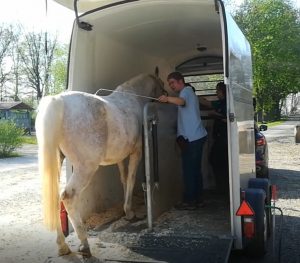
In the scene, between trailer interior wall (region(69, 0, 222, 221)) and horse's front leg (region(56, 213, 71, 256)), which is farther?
trailer interior wall (region(69, 0, 222, 221))

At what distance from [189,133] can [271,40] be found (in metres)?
Answer: 19.2

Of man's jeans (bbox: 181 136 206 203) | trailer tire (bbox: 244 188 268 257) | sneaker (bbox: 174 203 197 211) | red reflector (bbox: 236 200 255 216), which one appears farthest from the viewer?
sneaker (bbox: 174 203 197 211)

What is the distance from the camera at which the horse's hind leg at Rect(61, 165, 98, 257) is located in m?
4.25

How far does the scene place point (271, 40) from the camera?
2309 centimetres

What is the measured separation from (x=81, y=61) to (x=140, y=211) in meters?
2.10

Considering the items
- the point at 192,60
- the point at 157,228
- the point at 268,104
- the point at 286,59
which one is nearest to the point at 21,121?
the point at 268,104

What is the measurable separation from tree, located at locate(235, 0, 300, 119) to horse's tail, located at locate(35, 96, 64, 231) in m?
19.8

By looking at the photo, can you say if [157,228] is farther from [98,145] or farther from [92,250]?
[98,145]

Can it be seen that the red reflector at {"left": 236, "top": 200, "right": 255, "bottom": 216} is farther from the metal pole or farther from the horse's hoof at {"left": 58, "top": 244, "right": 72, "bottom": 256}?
the horse's hoof at {"left": 58, "top": 244, "right": 72, "bottom": 256}

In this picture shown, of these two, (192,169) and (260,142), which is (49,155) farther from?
(260,142)

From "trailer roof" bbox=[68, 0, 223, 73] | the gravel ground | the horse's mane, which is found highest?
"trailer roof" bbox=[68, 0, 223, 73]

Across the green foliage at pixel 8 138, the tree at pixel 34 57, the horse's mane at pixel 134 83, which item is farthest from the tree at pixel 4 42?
the horse's mane at pixel 134 83

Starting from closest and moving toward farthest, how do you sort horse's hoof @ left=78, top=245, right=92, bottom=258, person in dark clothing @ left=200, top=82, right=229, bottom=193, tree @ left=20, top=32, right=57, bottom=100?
horse's hoof @ left=78, top=245, right=92, bottom=258 < person in dark clothing @ left=200, top=82, right=229, bottom=193 < tree @ left=20, top=32, right=57, bottom=100

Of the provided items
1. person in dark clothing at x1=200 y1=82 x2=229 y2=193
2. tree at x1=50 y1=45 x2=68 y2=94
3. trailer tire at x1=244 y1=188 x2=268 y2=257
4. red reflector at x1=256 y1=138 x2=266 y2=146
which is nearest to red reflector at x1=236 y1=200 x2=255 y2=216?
trailer tire at x1=244 y1=188 x2=268 y2=257
